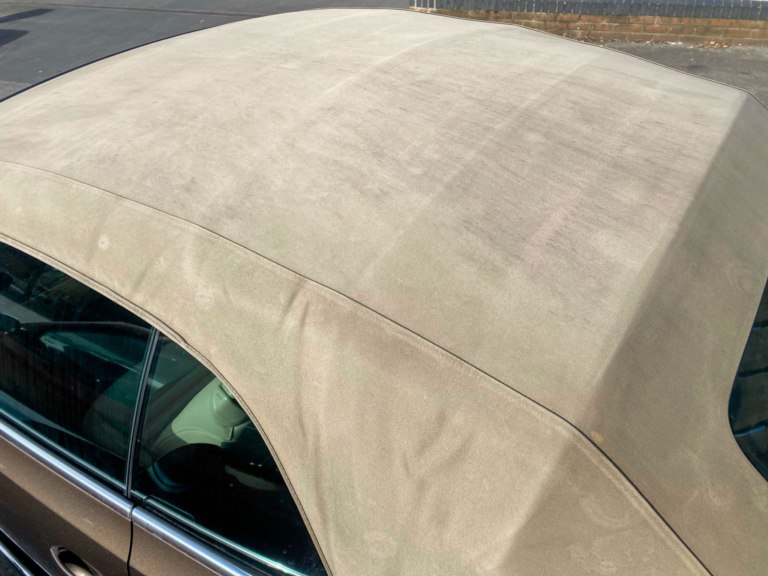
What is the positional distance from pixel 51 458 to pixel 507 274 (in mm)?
1337

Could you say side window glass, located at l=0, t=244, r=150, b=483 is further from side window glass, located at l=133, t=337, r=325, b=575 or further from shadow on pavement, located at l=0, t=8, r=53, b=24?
shadow on pavement, located at l=0, t=8, r=53, b=24

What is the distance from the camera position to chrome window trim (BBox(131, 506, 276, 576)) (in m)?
1.53

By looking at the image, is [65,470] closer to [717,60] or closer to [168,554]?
[168,554]

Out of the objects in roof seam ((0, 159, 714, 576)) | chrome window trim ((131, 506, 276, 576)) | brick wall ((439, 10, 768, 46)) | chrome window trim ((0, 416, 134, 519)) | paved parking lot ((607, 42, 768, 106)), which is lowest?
chrome window trim ((0, 416, 134, 519))

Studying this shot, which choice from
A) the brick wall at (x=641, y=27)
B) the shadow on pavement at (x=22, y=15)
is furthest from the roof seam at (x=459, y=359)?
the shadow on pavement at (x=22, y=15)

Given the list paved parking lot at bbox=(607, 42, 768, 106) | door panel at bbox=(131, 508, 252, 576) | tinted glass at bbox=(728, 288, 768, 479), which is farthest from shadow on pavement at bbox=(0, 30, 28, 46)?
tinted glass at bbox=(728, 288, 768, 479)

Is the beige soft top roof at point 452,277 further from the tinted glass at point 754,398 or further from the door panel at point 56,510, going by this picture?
→ the door panel at point 56,510

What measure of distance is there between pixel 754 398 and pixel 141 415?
138cm

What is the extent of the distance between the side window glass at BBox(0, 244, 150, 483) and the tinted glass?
4.18ft

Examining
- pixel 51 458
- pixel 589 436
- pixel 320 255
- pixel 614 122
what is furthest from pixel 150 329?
pixel 614 122

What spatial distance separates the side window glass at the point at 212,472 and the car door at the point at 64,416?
0.24 ft

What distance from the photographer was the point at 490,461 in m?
1.26

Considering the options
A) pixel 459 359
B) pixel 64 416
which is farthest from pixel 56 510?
pixel 459 359

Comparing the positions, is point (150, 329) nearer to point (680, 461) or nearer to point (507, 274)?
point (507, 274)
